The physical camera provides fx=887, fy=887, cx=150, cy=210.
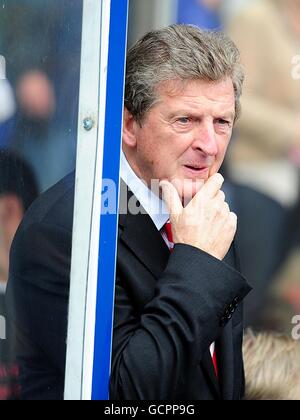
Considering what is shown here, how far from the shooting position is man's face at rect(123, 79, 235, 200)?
7.59 feet

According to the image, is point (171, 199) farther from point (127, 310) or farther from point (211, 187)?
point (127, 310)

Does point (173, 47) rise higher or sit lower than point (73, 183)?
higher

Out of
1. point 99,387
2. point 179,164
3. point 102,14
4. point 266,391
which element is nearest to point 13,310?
point 99,387

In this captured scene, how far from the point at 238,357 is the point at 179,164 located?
0.63m

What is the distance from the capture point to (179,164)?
233 centimetres

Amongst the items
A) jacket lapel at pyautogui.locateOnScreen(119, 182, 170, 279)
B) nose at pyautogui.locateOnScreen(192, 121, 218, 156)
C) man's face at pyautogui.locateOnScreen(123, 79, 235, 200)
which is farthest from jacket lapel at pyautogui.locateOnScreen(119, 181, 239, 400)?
nose at pyautogui.locateOnScreen(192, 121, 218, 156)

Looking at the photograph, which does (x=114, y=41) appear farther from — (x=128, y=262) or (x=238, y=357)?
(x=238, y=357)

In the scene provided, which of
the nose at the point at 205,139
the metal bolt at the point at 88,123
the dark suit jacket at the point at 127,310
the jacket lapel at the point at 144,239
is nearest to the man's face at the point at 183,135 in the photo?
the nose at the point at 205,139

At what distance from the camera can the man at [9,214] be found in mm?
2127

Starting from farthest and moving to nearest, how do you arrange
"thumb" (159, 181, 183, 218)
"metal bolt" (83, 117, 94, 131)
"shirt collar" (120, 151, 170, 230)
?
1. "shirt collar" (120, 151, 170, 230)
2. "thumb" (159, 181, 183, 218)
3. "metal bolt" (83, 117, 94, 131)

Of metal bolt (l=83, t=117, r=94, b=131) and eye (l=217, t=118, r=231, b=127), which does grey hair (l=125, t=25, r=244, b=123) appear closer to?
eye (l=217, t=118, r=231, b=127)

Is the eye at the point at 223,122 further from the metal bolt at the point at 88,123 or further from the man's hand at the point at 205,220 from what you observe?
the metal bolt at the point at 88,123

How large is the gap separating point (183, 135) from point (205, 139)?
6cm

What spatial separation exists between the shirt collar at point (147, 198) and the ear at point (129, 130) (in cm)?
6
